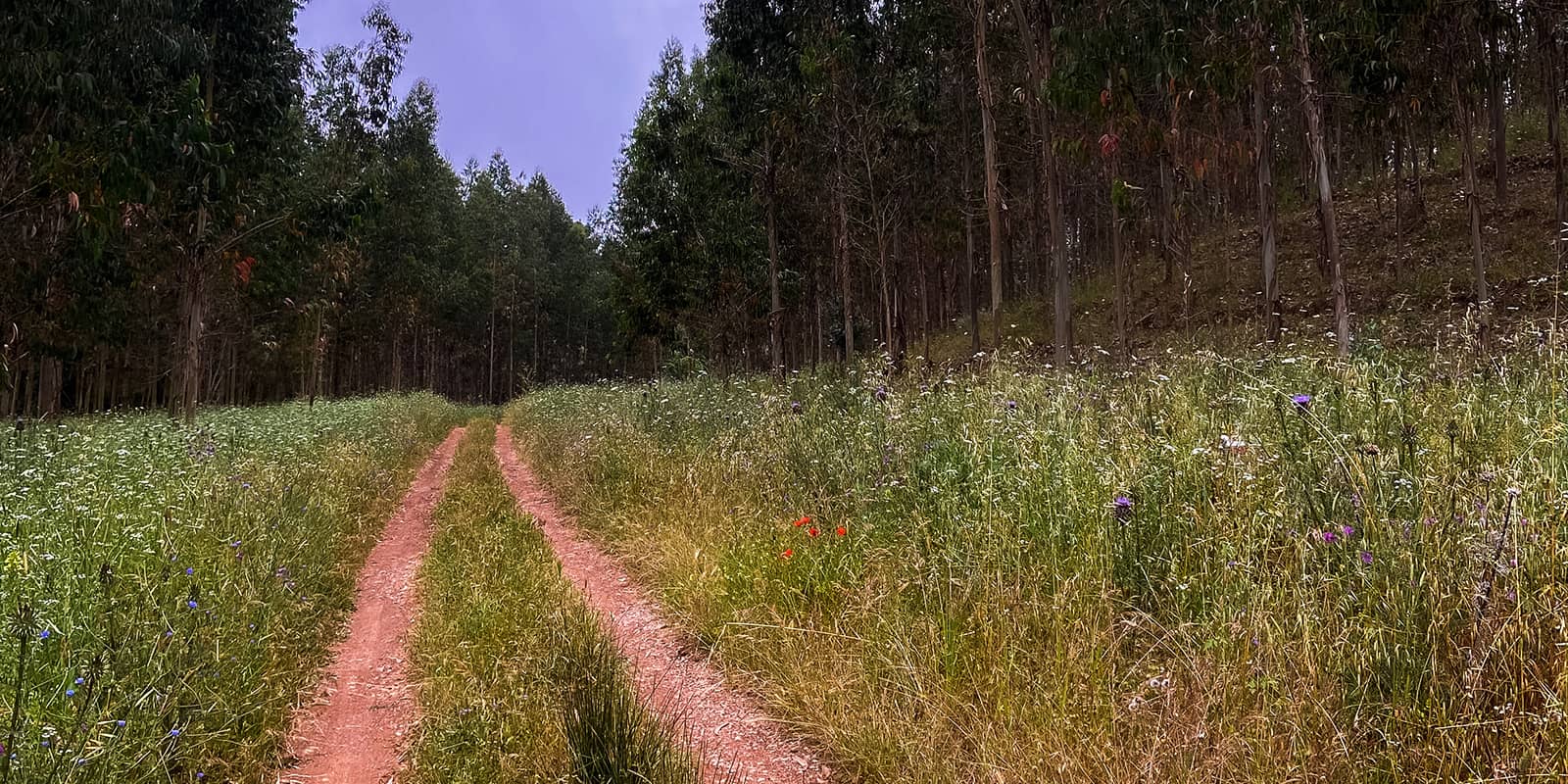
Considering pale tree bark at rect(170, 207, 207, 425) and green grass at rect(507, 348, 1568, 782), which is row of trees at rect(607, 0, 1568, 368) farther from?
pale tree bark at rect(170, 207, 207, 425)

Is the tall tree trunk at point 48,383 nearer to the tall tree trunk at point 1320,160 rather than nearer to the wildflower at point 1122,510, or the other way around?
the wildflower at point 1122,510

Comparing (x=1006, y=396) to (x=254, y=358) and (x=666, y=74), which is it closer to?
(x=666, y=74)

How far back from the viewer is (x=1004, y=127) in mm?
17109

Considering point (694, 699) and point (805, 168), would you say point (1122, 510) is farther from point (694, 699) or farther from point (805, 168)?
point (805, 168)

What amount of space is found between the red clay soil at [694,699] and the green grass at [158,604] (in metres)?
1.66

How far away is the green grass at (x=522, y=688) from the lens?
2531mm

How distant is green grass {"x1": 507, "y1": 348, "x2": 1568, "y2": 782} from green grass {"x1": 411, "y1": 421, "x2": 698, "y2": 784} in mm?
798

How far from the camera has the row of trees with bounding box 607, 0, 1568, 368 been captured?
740 centimetres

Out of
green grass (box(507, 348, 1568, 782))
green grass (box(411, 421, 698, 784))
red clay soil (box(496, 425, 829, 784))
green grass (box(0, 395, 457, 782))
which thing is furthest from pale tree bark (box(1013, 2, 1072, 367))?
green grass (box(0, 395, 457, 782))

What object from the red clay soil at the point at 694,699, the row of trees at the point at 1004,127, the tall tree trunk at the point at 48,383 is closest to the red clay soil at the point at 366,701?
the red clay soil at the point at 694,699

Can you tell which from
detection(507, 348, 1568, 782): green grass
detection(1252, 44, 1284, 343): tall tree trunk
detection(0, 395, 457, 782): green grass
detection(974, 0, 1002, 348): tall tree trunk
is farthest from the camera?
detection(974, 0, 1002, 348): tall tree trunk

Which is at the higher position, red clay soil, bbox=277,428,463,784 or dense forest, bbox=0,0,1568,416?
dense forest, bbox=0,0,1568,416

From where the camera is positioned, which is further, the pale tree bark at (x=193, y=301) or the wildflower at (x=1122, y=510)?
the pale tree bark at (x=193, y=301)

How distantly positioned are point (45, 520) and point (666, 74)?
20909mm
